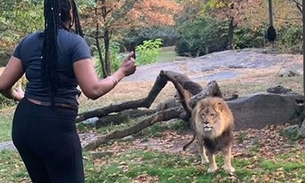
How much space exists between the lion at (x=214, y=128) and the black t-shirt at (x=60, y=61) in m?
2.51

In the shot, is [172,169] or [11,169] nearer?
[172,169]

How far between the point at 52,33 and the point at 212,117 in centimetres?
271

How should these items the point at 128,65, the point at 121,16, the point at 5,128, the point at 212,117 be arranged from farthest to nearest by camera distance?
the point at 121,16
the point at 5,128
the point at 212,117
the point at 128,65

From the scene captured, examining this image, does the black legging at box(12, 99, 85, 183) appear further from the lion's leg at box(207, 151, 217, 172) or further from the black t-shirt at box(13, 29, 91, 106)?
the lion's leg at box(207, 151, 217, 172)

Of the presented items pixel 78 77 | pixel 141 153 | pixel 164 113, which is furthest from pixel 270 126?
pixel 78 77

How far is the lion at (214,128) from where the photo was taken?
5566mm

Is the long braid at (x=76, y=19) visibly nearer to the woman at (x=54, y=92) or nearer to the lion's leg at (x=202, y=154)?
the woman at (x=54, y=92)

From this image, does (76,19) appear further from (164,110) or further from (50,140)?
(164,110)

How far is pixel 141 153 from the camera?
24.4 ft

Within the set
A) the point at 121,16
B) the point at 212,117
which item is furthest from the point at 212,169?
the point at 121,16

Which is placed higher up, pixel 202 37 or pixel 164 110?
pixel 164 110

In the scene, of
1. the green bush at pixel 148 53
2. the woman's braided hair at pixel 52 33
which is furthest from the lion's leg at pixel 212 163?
the green bush at pixel 148 53

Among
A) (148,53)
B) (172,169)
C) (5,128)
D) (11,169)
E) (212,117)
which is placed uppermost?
(212,117)

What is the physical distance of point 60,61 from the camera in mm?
3078
